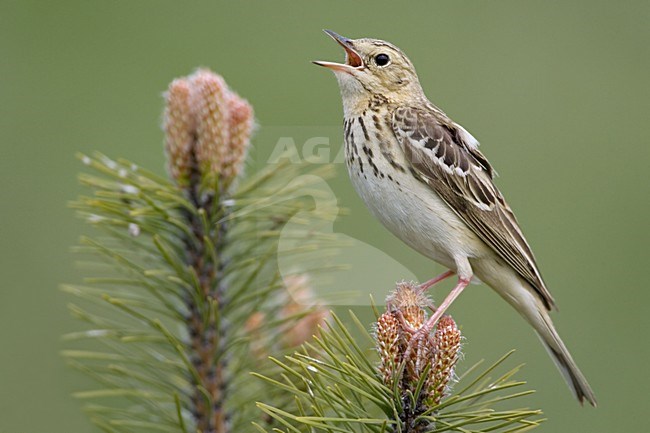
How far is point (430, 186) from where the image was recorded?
503 centimetres

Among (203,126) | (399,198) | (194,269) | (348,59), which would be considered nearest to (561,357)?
(399,198)

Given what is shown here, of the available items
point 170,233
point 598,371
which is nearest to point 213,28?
point 598,371

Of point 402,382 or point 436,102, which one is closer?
point 402,382

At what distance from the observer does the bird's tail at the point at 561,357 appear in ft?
16.2

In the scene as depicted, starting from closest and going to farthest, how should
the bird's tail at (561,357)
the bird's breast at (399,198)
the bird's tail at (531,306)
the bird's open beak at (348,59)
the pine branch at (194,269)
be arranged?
the pine branch at (194,269) < the bird's breast at (399,198) < the bird's tail at (561,357) < the bird's tail at (531,306) < the bird's open beak at (348,59)

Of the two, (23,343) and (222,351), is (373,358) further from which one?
(23,343)

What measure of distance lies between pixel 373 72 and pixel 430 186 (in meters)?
0.82

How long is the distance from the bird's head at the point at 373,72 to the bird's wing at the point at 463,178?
0.69 feet

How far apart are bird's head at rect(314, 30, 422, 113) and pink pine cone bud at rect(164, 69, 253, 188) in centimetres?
143

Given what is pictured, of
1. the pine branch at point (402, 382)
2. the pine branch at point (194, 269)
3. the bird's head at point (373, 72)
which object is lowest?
the pine branch at point (402, 382)

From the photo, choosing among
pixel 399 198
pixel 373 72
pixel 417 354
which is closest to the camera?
pixel 417 354

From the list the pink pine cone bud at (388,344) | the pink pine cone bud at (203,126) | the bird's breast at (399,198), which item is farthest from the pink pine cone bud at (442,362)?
the bird's breast at (399,198)

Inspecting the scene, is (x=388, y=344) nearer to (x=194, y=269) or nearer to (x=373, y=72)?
(x=194, y=269)

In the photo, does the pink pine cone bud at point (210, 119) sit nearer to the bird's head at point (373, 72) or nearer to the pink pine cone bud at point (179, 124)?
the pink pine cone bud at point (179, 124)
